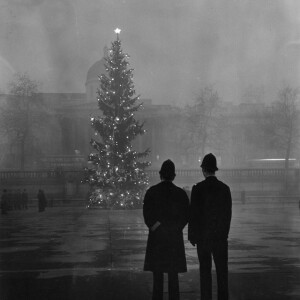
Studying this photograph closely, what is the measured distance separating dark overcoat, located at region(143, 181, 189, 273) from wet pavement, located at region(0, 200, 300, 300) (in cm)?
110

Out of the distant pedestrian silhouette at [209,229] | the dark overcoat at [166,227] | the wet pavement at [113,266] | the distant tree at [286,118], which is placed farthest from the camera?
the distant tree at [286,118]

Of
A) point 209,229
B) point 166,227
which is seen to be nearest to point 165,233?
point 166,227

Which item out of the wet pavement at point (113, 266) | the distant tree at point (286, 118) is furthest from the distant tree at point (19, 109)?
the wet pavement at point (113, 266)

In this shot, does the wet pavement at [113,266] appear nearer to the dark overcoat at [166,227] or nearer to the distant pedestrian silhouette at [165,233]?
the distant pedestrian silhouette at [165,233]

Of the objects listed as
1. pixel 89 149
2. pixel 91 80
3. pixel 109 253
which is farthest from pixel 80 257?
pixel 91 80

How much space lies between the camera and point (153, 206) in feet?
25.6

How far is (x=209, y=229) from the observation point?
7.90 metres

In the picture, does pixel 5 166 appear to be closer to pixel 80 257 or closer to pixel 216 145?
pixel 216 145

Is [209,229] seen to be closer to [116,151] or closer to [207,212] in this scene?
[207,212]

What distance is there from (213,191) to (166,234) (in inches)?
32.4

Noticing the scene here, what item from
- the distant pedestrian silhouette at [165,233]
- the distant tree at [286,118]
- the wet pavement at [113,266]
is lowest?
the wet pavement at [113,266]

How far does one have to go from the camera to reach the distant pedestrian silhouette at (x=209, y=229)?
7.88 metres

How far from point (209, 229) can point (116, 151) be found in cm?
2777

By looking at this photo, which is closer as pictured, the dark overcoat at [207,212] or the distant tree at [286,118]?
the dark overcoat at [207,212]
